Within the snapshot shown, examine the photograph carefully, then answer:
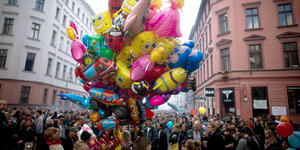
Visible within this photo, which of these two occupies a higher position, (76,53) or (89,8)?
(89,8)

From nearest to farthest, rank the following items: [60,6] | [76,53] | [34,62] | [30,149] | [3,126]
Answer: [76,53]
[3,126]
[30,149]
[34,62]
[60,6]

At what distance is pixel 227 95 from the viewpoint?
17.8 metres

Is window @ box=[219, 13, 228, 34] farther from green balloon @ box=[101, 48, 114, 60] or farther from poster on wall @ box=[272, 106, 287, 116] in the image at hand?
green balloon @ box=[101, 48, 114, 60]

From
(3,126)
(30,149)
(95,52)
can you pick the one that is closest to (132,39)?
(95,52)

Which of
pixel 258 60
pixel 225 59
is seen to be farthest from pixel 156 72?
pixel 258 60

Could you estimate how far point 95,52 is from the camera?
12.7ft

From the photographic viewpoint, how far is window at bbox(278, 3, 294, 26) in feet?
56.9

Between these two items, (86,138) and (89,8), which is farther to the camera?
(89,8)

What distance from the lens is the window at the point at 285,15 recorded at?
17344 millimetres

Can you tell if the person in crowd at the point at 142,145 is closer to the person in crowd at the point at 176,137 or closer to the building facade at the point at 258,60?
the person in crowd at the point at 176,137

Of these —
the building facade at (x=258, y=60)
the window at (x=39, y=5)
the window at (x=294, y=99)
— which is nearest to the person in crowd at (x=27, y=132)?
the building facade at (x=258, y=60)

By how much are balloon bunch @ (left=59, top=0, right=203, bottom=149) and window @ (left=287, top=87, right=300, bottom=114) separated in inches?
655

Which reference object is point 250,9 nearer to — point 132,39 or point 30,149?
point 132,39

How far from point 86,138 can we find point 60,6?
84.4 ft
